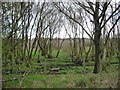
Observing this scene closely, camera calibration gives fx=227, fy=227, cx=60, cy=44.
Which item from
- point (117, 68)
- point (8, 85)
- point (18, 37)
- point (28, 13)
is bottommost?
point (8, 85)

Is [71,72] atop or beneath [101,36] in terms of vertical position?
beneath

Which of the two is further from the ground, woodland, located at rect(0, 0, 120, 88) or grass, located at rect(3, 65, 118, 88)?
woodland, located at rect(0, 0, 120, 88)

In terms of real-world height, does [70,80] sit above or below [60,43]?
below

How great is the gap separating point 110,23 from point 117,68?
0.59m

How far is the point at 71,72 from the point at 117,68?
1.92ft

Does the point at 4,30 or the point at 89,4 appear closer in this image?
the point at 4,30

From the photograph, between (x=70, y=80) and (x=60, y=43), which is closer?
(x=70, y=80)

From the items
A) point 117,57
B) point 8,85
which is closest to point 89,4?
point 117,57

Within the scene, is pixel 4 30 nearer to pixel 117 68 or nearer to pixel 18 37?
pixel 18 37

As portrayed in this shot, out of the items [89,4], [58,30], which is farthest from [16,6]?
[89,4]

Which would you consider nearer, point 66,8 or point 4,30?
point 4,30

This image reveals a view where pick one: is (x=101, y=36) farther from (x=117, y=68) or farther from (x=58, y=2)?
(x=58, y=2)

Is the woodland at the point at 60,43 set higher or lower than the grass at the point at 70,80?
higher

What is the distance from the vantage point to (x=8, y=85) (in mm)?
2814
